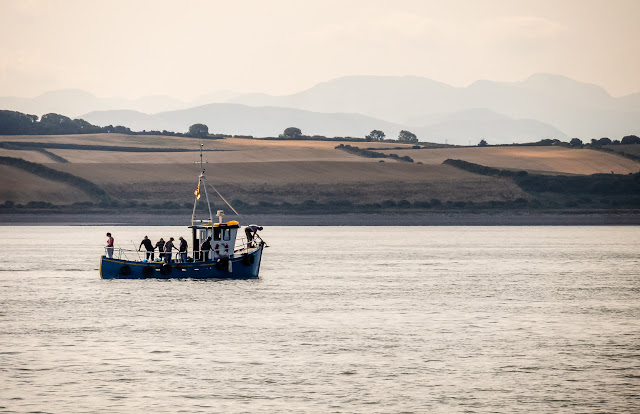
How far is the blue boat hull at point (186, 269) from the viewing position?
61.8 metres

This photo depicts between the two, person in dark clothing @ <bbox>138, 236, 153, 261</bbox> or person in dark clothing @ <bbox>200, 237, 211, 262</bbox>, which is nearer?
person in dark clothing @ <bbox>200, 237, 211, 262</bbox>

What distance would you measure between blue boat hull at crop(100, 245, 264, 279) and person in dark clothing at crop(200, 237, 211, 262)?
0.76 meters

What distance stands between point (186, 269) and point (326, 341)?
2524 cm

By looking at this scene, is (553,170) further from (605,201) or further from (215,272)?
(215,272)

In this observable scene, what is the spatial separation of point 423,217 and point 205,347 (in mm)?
121679

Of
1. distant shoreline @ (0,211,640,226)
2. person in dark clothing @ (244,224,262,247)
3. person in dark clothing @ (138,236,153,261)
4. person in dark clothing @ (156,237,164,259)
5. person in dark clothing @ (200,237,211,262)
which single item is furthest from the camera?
distant shoreline @ (0,211,640,226)

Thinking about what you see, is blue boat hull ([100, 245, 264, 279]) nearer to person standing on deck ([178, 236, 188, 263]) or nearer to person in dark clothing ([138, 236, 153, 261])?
person in dark clothing ([138, 236, 153, 261])

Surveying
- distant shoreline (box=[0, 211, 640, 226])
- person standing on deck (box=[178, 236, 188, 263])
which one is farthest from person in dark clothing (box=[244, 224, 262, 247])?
distant shoreline (box=[0, 211, 640, 226])

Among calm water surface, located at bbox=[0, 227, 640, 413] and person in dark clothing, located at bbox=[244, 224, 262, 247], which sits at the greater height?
person in dark clothing, located at bbox=[244, 224, 262, 247]

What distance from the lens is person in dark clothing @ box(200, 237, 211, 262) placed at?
61.4 m

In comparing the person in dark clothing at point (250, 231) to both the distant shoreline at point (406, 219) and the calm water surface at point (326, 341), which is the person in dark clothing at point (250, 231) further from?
the distant shoreline at point (406, 219)

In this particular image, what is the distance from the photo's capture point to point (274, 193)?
550 ft

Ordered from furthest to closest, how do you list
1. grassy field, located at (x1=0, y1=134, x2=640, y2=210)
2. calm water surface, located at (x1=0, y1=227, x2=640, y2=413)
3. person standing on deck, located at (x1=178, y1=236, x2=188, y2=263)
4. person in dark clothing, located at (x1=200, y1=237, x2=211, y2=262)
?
1. grassy field, located at (x1=0, y1=134, x2=640, y2=210)
2. person standing on deck, located at (x1=178, y1=236, x2=188, y2=263)
3. person in dark clothing, located at (x1=200, y1=237, x2=211, y2=262)
4. calm water surface, located at (x1=0, y1=227, x2=640, y2=413)

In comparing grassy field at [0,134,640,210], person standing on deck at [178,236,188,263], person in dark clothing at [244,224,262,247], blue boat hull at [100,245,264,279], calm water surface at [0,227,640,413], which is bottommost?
calm water surface at [0,227,640,413]
